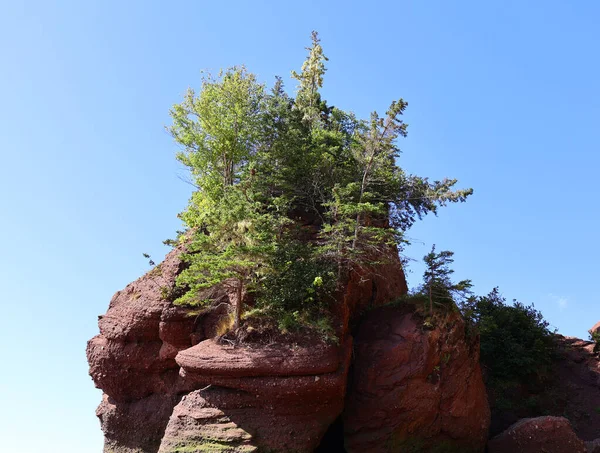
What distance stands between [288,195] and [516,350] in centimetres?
1410

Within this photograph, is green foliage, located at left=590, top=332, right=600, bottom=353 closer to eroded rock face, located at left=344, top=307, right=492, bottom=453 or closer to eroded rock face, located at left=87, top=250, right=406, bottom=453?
eroded rock face, located at left=344, top=307, right=492, bottom=453

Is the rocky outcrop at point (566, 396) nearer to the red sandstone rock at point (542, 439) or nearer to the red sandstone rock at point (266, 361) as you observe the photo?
the red sandstone rock at point (542, 439)

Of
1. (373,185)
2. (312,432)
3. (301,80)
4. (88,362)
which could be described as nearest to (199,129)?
(301,80)

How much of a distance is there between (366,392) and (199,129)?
15.1m

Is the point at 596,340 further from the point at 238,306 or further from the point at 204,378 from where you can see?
the point at 204,378

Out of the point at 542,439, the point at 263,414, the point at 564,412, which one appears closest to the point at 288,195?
the point at 263,414

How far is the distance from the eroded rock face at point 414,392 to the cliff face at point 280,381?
4 centimetres

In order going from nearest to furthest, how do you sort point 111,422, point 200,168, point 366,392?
point 366,392
point 111,422
point 200,168

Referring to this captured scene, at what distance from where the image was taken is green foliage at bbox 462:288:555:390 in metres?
26.5

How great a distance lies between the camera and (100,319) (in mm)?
22984

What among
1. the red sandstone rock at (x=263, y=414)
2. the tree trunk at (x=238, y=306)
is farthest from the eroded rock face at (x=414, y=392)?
the tree trunk at (x=238, y=306)

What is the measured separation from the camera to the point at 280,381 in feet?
55.2

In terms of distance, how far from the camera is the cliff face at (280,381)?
16.9 m

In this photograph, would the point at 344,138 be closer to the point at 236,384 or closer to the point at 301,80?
the point at 301,80
